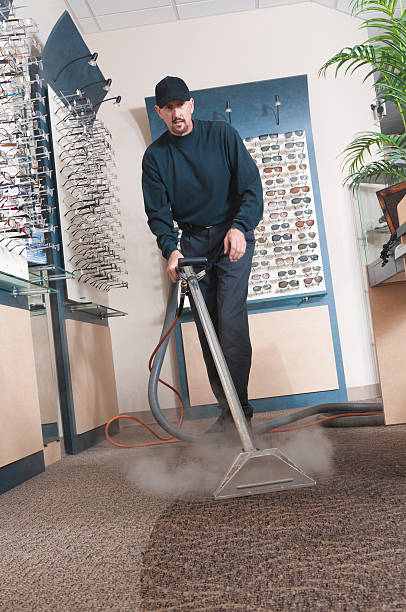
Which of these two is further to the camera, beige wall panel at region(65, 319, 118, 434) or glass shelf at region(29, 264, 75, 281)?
beige wall panel at region(65, 319, 118, 434)

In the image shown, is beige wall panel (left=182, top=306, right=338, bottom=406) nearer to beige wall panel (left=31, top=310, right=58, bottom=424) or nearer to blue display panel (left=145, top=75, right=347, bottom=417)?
blue display panel (left=145, top=75, right=347, bottom=417)

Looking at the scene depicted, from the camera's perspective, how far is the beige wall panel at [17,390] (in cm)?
192

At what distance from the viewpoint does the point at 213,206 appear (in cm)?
228

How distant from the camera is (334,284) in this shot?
3.95 metres

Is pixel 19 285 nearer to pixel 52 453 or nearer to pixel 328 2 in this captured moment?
pixel 52 453

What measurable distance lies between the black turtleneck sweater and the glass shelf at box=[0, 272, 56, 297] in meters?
0.49

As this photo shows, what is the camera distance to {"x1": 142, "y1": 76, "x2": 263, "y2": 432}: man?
217cm

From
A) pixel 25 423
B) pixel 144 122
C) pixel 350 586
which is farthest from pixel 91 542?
pixel 144 122

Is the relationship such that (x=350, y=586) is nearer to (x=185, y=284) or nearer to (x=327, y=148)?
(x=185, y=284)

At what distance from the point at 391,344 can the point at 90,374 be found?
1590 millimetres

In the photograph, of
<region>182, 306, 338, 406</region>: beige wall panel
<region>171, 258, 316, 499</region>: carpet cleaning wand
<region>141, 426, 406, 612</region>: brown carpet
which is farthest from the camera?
<region>182, 306, 338, 406</region>: beige wall panel

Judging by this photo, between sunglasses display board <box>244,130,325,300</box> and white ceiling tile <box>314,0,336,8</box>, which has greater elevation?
white ceiling tile <box>314,0,336,8</box>

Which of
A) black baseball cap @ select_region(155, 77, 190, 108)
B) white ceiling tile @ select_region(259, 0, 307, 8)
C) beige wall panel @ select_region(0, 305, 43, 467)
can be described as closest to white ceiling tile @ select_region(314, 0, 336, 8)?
white ceiling tile @ select_region(259, 0, 307, 8)

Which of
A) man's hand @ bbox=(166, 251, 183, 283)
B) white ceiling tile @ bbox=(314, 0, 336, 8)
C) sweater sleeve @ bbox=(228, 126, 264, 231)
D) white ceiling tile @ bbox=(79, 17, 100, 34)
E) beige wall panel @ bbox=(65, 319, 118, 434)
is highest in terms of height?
white ceiling tile @ bbox=(79, 17, 100, 34)
